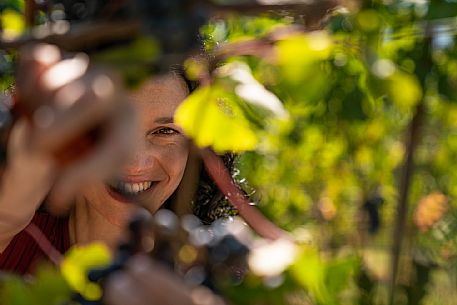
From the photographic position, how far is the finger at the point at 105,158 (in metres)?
0.40

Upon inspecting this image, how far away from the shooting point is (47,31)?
0.54m

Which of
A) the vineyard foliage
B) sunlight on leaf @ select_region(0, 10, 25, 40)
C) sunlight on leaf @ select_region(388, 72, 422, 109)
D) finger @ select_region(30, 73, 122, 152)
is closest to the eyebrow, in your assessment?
the vineyard foliage

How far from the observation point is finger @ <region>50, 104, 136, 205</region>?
40 centimetres

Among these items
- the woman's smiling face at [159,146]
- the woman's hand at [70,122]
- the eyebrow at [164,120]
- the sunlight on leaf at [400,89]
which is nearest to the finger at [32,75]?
the woman's hand at [70,122]

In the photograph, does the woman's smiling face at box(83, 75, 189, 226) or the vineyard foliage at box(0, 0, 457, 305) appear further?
the woman's smiling face at box(83, 75, 189, 226)

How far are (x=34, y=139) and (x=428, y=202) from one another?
4.69 feet

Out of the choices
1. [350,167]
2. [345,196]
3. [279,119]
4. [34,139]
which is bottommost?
[345,196]

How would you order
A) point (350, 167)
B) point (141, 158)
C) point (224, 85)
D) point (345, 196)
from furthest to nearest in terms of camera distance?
point (345, 196)
point (350, 167)
point (141, 158)
point (224, 85)

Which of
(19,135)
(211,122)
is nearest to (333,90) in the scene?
(211,122)

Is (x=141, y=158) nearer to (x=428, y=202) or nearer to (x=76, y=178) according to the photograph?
(x=428, y=202)

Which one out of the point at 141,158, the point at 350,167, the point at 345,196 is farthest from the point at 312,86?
the point at 345,196

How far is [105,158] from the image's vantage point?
398mm

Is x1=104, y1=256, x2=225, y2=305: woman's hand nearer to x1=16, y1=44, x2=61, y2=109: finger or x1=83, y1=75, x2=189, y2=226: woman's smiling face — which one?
x1=16, y1=44, x2=61, y2=109: finger

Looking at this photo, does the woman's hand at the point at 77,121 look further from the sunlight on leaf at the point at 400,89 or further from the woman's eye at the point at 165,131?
the woman's eye at the point at 165,131
